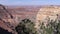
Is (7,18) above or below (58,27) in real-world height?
below

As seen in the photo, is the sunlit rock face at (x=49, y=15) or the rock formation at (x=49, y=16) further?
the sunlit rock face at (x=49, y=15)

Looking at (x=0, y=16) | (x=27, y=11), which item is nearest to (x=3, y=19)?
(x=0, y=16)

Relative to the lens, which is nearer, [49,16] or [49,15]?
[49,16]

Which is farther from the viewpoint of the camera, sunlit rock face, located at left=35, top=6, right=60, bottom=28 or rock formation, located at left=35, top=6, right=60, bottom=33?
sunlit rock face, located at left=35, top=6, right=60, bottom=28

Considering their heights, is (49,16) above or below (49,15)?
above

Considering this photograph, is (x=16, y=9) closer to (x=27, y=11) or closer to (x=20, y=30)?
(x=27, y=11)

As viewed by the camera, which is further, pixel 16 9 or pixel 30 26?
pixel 16 9

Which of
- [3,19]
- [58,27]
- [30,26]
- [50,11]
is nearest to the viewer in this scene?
[58,27]

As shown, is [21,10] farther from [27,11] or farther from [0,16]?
[0,16]

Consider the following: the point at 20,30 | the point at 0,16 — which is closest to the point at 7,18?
the point at 0,16

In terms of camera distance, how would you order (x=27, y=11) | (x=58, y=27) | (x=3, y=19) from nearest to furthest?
(x=58, y=27), (x=3, y=19), (x=27, y=11)
